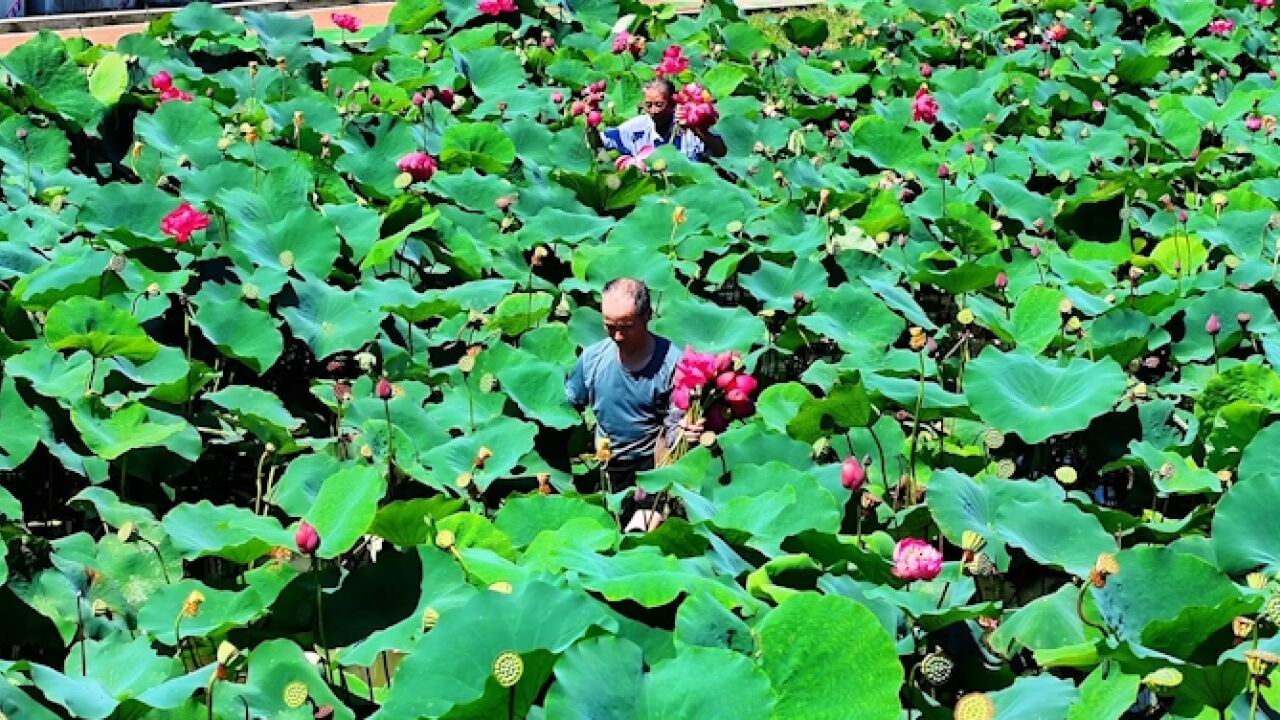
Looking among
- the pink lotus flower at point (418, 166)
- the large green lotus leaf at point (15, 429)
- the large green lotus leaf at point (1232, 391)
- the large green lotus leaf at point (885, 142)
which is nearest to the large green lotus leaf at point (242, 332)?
the large green lotus leaf at point (15, 429)

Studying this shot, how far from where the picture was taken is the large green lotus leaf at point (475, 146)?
291 inches

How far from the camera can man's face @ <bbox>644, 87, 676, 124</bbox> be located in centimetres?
771

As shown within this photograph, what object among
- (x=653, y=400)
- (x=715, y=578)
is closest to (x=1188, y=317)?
(x=653, y=400)

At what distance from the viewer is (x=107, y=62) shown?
792 cm

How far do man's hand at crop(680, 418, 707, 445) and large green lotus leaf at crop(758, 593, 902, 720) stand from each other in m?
1.37

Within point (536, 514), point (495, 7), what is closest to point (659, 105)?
point (495, 7)

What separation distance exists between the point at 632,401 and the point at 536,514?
948 mm

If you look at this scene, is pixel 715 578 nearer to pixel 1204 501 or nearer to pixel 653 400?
pixel 653 400

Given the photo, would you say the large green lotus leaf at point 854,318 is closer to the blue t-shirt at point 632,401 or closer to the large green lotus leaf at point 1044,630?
the blue t-shirt at point 632,401

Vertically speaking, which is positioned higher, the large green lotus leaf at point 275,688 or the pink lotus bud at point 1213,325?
the large green lotus leaf at point 275,688

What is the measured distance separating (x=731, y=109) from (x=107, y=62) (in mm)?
2737

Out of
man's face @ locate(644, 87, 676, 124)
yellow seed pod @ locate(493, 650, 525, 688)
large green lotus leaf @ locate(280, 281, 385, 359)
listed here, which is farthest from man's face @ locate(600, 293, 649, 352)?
man's face @ locate(644, 87, 676, 124)

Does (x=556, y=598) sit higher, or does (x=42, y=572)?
(x=556, y=598)

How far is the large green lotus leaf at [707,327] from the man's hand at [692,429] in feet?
3.35
